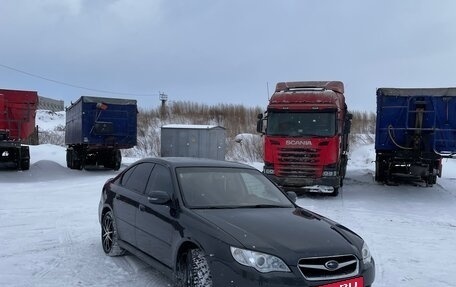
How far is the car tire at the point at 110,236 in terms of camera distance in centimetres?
659

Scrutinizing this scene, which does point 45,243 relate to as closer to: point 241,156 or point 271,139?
point 271,139

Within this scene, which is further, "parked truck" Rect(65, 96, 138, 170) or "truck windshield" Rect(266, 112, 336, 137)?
"parked truck" Rect(65, 96, 138, 170)

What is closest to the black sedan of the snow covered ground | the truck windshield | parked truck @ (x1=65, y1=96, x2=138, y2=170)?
the snow covered ground

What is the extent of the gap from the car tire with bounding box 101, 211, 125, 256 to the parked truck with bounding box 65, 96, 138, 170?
1522cm

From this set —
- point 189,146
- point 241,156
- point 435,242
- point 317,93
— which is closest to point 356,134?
point 241,156

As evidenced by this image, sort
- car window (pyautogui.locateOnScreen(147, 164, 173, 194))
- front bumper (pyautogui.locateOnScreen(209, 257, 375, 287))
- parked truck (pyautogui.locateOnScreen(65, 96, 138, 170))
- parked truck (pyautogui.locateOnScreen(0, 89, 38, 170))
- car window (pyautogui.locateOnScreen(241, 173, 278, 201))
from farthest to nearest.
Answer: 1. parked truck (pyautogui.locateOnScreen(65, 96, 138, 170))
2. parked truck (pyautogui.locateOnScreen(0, 89, 38, 170))
3. car window (pyautogui.locateOnScreen(241, 173, 278, 201))
4. car window (pyautogui.locateOnScreen(147, 164, 173, 194))
5. front bumper (pyautogui.locateOnScreen(209, 257, 375, 287))

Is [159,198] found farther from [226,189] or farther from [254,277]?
[254,277]

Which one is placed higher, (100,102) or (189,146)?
(100,102)

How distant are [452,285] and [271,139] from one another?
8992 millimetres

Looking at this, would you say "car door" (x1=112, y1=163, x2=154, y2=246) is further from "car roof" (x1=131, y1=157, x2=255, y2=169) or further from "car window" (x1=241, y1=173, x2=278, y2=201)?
"car window" (x1=241, y1=173, x2=278, y2=201)

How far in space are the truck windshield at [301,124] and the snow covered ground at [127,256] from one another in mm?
1966

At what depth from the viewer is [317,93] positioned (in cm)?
1452

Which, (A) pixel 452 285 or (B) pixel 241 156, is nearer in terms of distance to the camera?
(A) pixel 452 285

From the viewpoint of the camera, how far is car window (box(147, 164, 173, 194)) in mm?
5449
